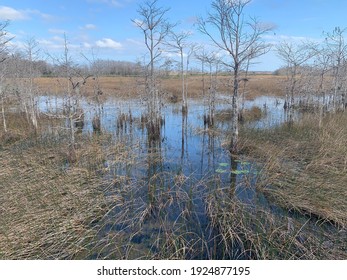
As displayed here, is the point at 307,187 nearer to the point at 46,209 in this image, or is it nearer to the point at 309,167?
the point at 309,167

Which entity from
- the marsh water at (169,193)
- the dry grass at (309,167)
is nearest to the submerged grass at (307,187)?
the dry grass at (309,167)

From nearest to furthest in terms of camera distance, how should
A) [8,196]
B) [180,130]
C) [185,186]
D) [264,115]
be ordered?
1. [8,196]
2. [185,186]
3. [180,130]
4. [264,115]

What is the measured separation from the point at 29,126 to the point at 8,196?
1067 centimetres

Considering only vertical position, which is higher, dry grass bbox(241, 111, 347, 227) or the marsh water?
dry grass bbox(241, 111, 347, 227)

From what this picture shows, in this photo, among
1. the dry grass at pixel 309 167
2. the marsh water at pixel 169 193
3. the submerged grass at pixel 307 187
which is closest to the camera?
the submerged grass at pixel 307 187

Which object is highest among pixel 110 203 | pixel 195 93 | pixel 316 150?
pixel 195 93

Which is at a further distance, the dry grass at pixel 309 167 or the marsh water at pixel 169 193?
the dry grass at pixel 309 167

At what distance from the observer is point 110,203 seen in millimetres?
6586

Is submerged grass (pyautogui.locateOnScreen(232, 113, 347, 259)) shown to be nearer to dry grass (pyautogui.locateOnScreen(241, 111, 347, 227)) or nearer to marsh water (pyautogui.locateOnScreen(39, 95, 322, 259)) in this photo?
dry grass (pyautogui.locateOnScreen(241, 111, 347, 227))

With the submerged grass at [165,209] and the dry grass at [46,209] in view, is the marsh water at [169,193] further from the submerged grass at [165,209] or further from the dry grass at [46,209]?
the dry grass at [46,209]

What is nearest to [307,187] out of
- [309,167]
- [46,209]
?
[309,167]

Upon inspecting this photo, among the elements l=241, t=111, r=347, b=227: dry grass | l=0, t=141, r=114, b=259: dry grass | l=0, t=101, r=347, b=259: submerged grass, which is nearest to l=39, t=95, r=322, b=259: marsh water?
l=0, t=101, r=347, b=259: submerged grass
